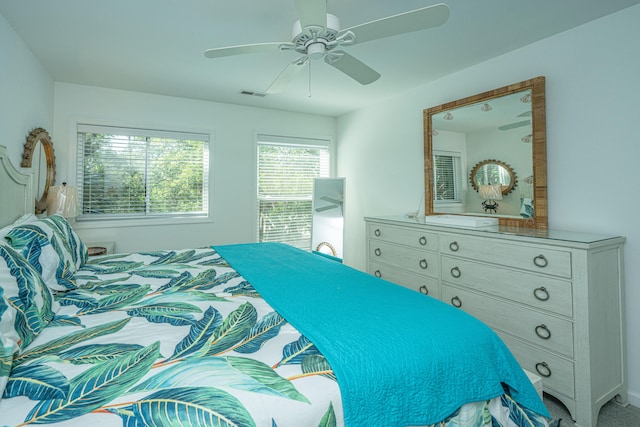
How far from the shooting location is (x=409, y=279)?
2.89m

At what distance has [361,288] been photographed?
5.30 ft

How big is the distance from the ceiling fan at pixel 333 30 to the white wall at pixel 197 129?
7.54ft

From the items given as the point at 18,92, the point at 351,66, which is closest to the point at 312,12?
the point at 351,66

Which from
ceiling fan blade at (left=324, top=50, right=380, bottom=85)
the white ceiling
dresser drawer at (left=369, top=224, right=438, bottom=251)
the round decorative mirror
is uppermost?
the white ceiling

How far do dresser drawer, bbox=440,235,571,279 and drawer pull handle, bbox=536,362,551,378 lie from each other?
548 mm

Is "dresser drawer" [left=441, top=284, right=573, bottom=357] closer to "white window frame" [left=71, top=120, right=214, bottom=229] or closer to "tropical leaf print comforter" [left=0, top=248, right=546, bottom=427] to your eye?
"tropical leaf print comforter" [left=0, top=248, right=546, bottom=427]

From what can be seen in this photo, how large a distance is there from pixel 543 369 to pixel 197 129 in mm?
3857

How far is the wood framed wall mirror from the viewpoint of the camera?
238 centimetres

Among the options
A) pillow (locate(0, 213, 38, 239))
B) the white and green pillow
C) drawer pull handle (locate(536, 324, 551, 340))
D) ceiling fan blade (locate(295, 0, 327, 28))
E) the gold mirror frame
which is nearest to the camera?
the white and green pillow

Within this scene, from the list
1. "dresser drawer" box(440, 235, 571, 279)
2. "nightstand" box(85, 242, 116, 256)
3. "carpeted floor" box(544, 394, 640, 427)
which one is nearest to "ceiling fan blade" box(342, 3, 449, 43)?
"dresser drawer" box(440, 235, 571, 279)

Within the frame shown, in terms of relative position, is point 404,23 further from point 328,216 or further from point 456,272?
point 328,216

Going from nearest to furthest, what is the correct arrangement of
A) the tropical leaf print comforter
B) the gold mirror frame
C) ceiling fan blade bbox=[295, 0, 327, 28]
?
the tropical leaf print comforter → ceiling fan blade bbox=[295, 0, 327, 28] → the gold mirror frame

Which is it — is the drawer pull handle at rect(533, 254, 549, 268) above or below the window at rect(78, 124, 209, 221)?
below

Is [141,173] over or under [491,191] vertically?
over
